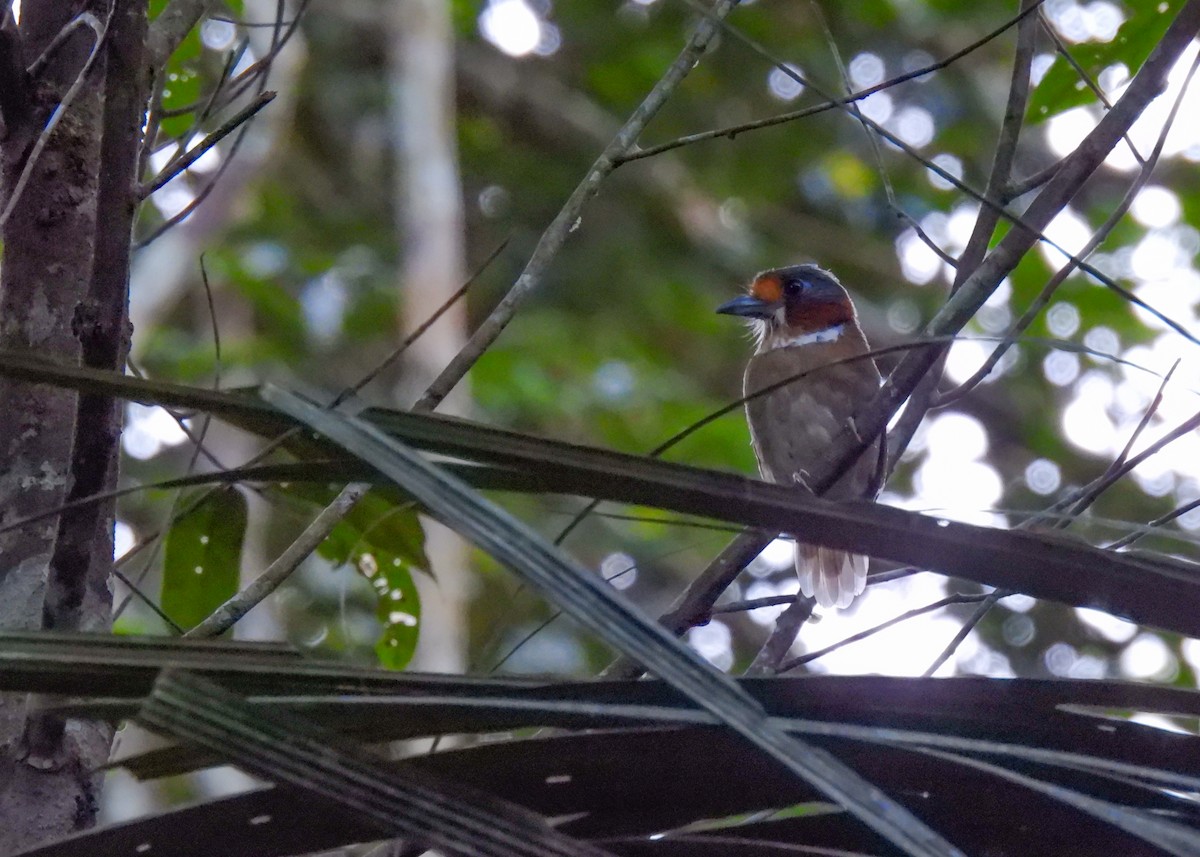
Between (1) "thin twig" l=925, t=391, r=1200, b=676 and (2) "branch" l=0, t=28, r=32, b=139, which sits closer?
(2) "branch" l=0, t=28, r=32, b=139

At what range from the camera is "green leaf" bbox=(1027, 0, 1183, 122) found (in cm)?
244

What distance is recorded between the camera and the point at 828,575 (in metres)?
4.07

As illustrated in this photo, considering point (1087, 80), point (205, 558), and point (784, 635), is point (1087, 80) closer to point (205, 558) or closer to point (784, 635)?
point (784, 635)

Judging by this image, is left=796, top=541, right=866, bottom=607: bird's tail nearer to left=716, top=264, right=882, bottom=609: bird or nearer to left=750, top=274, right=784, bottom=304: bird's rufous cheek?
left=716, top=264, right=882, bottom=609: bird

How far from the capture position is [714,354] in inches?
418

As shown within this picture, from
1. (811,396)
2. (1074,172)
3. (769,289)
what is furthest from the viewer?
(769,289)

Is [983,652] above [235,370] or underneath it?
underneath

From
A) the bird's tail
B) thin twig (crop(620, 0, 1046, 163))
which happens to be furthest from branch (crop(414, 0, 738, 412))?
the bird's tail

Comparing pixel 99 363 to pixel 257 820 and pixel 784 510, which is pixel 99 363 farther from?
pixel 784 510

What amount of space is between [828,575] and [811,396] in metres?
0.48

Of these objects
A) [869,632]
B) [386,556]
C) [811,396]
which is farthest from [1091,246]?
[811,396]

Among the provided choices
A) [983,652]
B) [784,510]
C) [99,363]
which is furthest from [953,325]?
[983,652]

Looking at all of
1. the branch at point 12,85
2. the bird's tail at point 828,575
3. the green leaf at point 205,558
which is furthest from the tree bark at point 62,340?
the bird's tail at point 828,575

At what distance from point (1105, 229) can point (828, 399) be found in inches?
70.8
